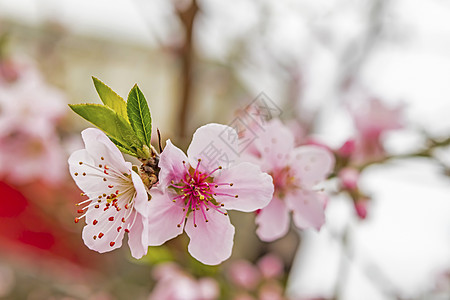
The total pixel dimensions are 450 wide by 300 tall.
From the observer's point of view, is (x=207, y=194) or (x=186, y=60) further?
(x=186, y=60)

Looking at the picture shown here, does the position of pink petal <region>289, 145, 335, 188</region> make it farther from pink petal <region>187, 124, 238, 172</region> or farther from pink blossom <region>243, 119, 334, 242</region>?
pink petal <region>187, 124, 238, 172</region>

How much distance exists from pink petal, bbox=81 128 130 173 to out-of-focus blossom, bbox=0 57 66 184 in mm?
520

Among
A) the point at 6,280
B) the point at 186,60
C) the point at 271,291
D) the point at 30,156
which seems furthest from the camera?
the point at 6,280

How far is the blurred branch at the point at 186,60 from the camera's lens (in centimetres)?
95

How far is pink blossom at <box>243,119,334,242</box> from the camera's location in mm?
508

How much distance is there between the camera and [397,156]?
724 mm

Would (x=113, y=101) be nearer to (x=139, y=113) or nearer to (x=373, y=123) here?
(x=139, y=113)

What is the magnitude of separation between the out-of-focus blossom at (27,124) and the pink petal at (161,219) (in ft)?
1.85

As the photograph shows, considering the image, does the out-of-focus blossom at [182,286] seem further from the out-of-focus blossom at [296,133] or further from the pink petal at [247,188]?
the pink petal at [247,188]

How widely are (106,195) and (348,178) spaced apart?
40cm

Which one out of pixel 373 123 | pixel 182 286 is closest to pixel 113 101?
pixel 182 286

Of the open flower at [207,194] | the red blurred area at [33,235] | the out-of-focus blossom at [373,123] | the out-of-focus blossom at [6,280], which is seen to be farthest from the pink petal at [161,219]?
the red blurred area at [33,235]

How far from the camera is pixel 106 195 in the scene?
1.42 feet

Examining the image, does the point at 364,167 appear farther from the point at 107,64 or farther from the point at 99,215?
the point at 107,64
